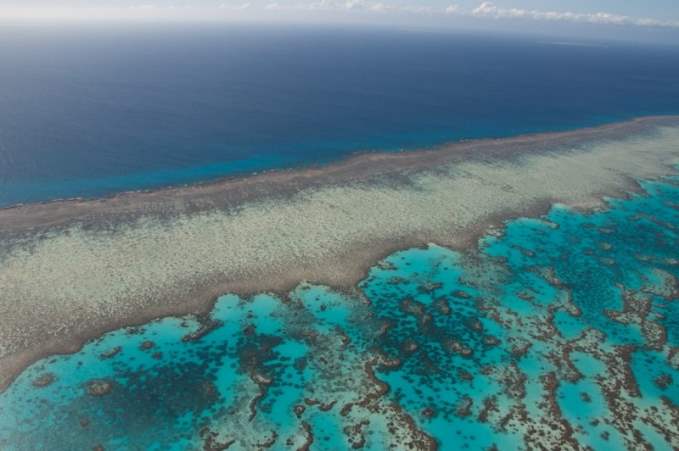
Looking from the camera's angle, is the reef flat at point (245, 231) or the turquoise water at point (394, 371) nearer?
the turquoise water at point (394, 371)

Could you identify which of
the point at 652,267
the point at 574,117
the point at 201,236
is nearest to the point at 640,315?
the point at 652,267

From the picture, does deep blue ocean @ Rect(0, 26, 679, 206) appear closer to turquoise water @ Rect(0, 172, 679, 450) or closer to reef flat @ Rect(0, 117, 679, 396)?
reef flat @ Rect(0, 117, 679, 396)

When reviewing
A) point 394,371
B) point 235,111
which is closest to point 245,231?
point 394,371

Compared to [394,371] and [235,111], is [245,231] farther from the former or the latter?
[235,111]

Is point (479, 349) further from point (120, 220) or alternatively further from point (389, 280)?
point (120, 220)

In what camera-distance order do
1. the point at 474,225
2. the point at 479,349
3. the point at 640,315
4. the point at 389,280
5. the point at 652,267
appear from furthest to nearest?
the point at 474,225 → the point at 652,267 → the point at 389,280 → the point at 640,315 → the point at 479,349

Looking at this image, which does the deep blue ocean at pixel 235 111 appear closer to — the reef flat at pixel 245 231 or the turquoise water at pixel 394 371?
the reef flat at pixel 245 231

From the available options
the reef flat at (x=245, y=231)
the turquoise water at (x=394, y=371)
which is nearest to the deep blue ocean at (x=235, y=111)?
the reef flat at (x=245, y=231)
